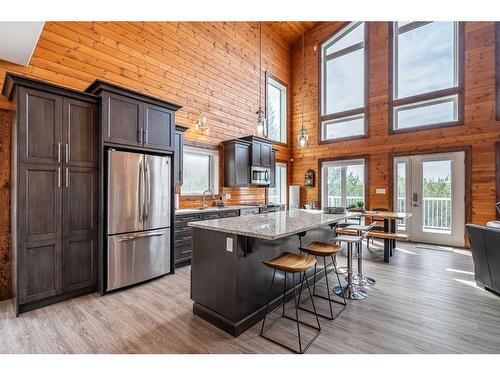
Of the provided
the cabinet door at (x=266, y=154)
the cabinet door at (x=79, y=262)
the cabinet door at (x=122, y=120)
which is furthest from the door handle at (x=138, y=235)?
the cabinet door at (x=266, y=154)

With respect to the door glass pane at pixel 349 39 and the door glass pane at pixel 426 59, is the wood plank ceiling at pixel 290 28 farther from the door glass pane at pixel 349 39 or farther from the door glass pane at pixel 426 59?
the door glass pane at pixel 426 59

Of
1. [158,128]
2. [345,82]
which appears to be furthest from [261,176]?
[345,82]

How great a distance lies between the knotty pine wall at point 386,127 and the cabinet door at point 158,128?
5116 mm

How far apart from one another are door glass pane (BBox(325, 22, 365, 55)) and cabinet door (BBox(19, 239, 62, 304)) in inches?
323

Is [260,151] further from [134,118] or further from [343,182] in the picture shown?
[134,118]

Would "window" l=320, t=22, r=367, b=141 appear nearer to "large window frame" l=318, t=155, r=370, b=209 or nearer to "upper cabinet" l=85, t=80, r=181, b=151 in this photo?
"large window frame" l=318, t=155, r=370, b=209

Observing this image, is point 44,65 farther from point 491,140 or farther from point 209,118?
point 491,140

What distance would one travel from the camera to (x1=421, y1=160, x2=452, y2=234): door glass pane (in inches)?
224

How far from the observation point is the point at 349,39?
24.0 feet

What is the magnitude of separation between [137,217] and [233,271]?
5.68ft

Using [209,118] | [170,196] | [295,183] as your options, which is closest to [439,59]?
[295,183]

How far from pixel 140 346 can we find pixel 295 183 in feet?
22.2

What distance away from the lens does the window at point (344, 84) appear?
7027 millimetres

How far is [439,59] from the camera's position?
5.84 m
